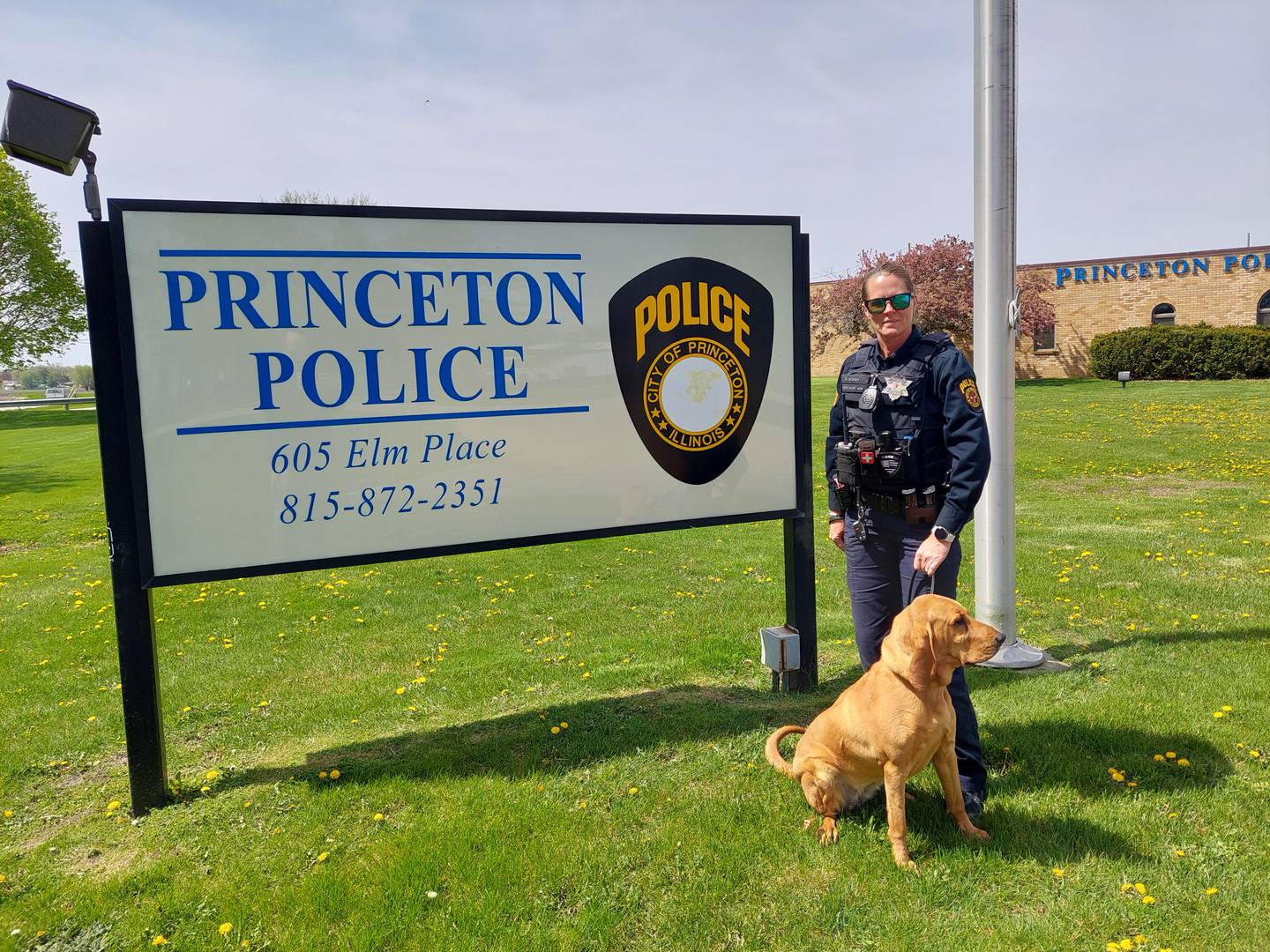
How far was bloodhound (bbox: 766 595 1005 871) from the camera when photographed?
3252 millimetres

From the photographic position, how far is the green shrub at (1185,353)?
88.8 feet

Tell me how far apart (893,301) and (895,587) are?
4.51 feet

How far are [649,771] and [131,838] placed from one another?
2.46 meters

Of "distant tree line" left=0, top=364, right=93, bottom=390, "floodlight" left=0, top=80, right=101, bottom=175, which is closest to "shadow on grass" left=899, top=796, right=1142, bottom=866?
"floodlight" left=0, top=80, right=101, bottom=175

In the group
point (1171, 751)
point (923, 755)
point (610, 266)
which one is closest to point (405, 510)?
point (610, 266)

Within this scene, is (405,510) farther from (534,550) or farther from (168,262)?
(534,550)

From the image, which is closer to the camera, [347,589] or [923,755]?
[923,755]

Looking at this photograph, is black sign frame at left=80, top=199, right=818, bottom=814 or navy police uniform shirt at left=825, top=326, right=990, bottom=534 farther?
black sign frame at left=80, top=199, right=818, bottom=814

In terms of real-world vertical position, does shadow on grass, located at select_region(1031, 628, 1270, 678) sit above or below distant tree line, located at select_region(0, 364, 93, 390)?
below

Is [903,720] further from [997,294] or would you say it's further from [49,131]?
[49,131]

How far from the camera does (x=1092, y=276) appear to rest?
33.8 meters

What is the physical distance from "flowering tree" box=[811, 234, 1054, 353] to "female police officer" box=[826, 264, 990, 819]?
29.1 m

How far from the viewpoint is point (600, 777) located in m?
4.27

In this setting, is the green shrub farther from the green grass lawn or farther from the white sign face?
the white sign face
